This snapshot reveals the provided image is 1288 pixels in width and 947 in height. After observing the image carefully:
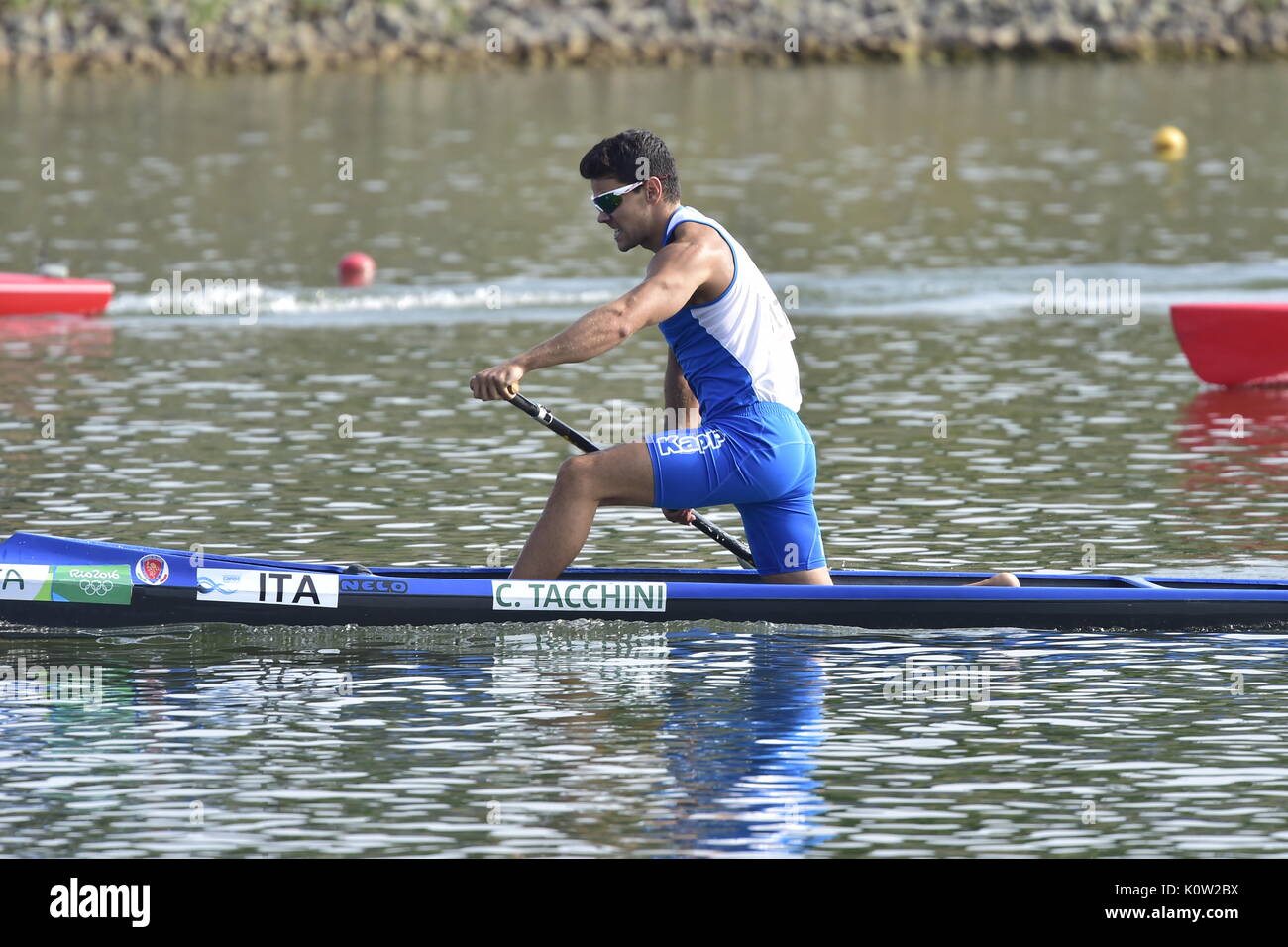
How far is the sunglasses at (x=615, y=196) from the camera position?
10.8 m

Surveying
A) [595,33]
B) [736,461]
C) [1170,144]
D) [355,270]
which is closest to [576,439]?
[736,461]

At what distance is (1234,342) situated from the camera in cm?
1967

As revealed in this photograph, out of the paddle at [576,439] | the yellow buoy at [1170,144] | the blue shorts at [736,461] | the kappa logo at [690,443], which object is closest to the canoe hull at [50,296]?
the paddle at [576,439]

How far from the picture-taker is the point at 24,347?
22547 mm

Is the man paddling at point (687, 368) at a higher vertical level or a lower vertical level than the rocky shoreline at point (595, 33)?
lower

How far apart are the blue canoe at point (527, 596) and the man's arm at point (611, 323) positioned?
1.14m

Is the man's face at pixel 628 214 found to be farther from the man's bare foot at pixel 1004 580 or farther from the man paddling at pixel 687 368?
the man's bare foot at pixel 1004 580

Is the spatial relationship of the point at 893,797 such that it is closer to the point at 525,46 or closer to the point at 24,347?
the point at 24,347

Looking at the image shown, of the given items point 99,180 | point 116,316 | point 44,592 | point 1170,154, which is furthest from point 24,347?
point 1170,154

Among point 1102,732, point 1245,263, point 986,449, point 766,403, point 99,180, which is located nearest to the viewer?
point 1102,732

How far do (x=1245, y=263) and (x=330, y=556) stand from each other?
1694cm

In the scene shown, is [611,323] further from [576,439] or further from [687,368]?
[576,439]

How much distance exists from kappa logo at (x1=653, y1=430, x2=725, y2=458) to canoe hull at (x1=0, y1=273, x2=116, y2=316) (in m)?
14.5
